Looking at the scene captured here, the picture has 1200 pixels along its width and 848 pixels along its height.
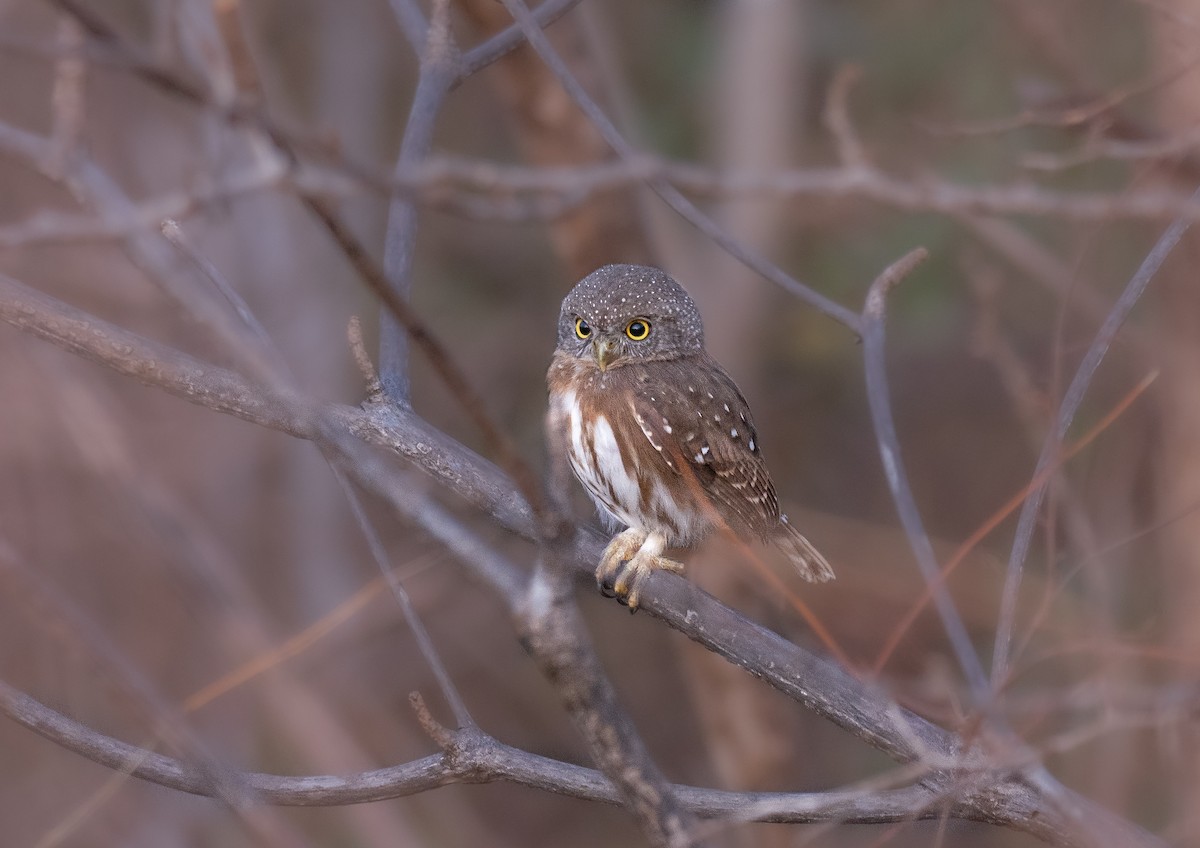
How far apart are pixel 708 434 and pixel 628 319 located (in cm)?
51

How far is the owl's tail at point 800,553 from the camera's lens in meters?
4.09

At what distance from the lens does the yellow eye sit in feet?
13.3

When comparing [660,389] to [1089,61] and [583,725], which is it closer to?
[583,725]

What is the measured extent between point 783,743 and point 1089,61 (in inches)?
196

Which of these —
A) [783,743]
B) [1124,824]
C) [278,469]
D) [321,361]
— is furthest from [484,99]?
[1124,824]

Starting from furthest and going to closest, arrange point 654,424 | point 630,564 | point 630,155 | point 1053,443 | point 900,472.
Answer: point 654,424
point 630,564
point 900,472
point 1053,443
point 630,155

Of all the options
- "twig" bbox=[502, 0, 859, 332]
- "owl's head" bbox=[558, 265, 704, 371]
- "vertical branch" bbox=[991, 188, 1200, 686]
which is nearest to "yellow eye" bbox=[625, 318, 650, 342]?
"owl's head" bbox=[558, 265, 704, 371]

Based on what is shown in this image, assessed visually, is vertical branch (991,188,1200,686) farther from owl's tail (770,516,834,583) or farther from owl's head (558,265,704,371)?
owl's head (558,265,704,371)

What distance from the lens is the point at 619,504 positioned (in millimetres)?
3850

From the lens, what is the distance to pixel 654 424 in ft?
12.4

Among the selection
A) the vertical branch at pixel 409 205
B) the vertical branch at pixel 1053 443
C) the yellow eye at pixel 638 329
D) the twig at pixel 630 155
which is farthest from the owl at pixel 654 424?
the vertical branch at pixel 1053 443

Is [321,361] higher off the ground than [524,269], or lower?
lower

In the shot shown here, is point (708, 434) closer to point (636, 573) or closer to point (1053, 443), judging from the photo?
point (636, 573)

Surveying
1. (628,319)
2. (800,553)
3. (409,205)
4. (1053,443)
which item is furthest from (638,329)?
(1053,443)
